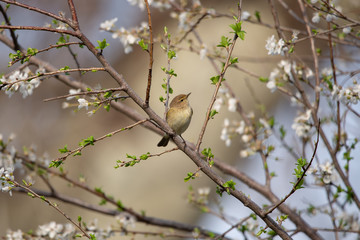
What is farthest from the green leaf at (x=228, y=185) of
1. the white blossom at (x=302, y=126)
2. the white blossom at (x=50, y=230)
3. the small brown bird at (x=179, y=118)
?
the white blossom at (x=50, y=230)

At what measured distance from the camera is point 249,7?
5828 millimetres

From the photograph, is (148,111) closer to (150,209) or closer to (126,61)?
(150,209)

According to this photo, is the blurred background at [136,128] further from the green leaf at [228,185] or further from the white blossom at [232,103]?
the green leaf at [228,185]

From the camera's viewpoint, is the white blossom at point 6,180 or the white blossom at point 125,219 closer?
the white blossom at point 6,180

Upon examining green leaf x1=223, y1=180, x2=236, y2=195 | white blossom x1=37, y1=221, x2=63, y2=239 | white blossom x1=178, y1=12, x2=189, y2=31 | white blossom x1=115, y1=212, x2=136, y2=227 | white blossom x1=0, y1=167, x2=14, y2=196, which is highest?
white blossom x1=178, y1=12, x2=189, y2=31

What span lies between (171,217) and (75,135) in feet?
5.90

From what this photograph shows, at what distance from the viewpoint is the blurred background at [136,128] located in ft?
18.4

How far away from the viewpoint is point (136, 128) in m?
6.14

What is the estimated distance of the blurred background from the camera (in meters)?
5.62

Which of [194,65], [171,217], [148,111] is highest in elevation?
[194,65]

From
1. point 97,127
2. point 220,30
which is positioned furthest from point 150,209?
point 220,30

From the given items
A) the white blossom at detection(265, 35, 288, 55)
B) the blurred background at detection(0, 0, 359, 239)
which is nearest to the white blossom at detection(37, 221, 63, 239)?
the white blossom at detection(265, 35, 288, 55)

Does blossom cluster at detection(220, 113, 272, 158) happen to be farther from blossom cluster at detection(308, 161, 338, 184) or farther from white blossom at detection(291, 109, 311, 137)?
blossom cluster at detection(308, 161, 338, 184)

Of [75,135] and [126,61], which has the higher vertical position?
[126,61]
